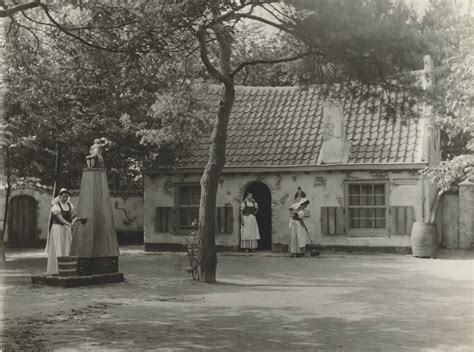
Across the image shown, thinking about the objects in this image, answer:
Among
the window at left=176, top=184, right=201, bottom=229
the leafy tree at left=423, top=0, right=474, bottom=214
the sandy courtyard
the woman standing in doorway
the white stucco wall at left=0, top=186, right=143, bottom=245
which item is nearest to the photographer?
the sandy courtyard

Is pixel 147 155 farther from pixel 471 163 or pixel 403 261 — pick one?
pixel 471 163

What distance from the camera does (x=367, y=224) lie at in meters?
18.5

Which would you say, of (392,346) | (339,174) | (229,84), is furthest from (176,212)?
(392,346)

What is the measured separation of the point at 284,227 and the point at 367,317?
10.8 m

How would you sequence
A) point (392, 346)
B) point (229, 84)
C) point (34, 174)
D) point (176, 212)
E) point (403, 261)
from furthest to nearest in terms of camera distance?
point (176, 212)
point (34, 174)
point (403, 261)
point (229, 84)
point (392, 346)

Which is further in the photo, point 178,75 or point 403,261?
point 403,261

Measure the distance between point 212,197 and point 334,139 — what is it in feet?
25.6

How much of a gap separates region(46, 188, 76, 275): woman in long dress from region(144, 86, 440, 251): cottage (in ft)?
24.5

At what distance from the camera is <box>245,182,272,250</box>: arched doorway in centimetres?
2117

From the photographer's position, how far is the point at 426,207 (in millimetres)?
17531

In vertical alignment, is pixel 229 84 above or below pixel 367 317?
above

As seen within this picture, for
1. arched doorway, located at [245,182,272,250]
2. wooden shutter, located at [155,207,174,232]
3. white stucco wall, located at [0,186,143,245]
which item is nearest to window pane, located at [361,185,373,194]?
arched doorway, located at [245,182,272,250]

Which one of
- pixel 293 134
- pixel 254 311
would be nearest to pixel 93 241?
pixel 254 311

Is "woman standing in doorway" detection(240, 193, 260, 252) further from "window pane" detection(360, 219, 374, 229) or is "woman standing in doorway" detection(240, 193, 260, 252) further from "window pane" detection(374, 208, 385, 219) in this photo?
"window pane" detection(374, 208, 385, 219)
